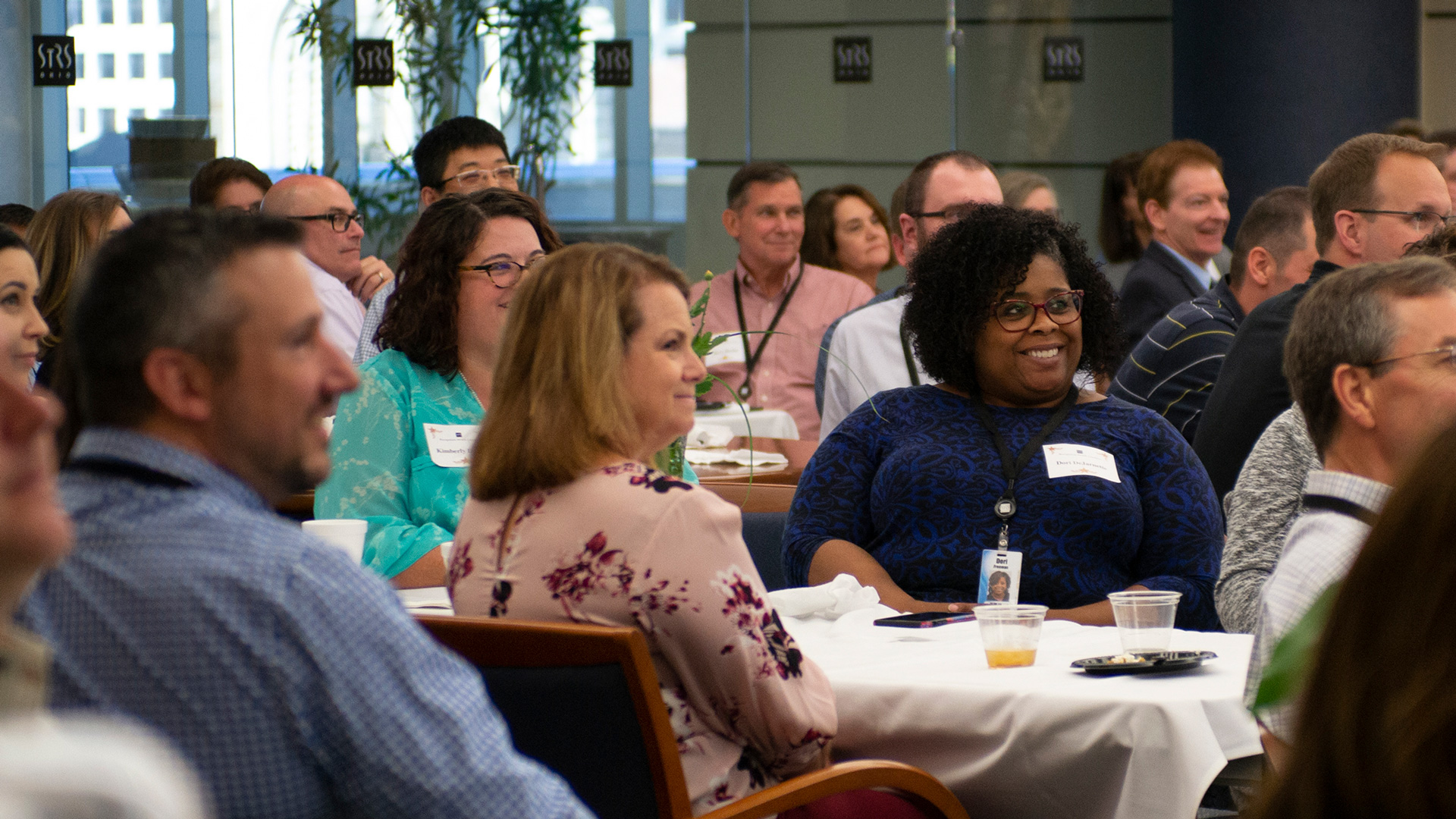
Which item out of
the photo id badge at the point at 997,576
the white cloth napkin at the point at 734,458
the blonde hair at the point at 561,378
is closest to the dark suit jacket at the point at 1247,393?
the photo id badge at the point at 997,576

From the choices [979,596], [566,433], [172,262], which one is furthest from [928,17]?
[172,262]

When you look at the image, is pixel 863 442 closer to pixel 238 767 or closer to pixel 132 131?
pixel 238 767

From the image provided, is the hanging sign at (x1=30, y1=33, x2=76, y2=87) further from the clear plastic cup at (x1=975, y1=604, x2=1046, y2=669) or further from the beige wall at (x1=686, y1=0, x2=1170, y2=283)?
the clear plastic cup at (x1=975, y1=604, x2=1046, y2=669)

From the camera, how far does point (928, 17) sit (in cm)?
884

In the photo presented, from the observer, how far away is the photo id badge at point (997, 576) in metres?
2.68

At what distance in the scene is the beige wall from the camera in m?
8.82

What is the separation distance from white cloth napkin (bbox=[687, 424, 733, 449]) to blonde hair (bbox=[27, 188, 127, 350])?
6.07 ft

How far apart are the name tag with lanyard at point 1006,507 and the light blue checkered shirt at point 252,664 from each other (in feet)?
5.18

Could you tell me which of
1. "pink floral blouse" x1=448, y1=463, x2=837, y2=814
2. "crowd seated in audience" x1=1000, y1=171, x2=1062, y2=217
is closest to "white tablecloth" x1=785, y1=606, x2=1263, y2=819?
"pink floral blouse" x1=448, y1=463, x2=837, y2=814

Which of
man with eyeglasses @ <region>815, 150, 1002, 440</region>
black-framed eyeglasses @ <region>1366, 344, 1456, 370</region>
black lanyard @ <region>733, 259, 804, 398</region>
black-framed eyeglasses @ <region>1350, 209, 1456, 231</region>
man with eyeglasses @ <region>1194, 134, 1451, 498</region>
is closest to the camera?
black-framed eyeglasses @ <region>1366, 344, 1456, 370</region>

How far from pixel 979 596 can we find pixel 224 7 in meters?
6.50

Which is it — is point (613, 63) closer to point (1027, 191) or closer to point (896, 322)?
point (1027, 191)

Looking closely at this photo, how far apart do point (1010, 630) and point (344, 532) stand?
3.46 ft

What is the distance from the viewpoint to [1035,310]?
3088mm
